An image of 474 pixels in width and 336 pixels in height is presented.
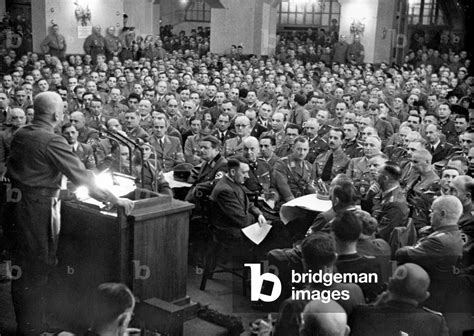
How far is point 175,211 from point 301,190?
8.24ft

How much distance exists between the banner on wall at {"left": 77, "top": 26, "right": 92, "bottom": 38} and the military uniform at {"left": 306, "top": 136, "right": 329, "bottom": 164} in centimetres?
1063

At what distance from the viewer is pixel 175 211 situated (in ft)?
12.5

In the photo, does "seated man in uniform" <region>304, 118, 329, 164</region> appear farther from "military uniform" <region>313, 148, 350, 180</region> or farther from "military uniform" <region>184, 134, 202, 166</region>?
"military uniform" <region>184, 134, 202, 166</region>

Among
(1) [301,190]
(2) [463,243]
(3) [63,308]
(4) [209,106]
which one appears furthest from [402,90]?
(3) [63,308]

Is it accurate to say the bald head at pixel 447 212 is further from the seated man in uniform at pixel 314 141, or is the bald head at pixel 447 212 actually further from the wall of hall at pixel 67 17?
the wall of hall at pixel 67 17

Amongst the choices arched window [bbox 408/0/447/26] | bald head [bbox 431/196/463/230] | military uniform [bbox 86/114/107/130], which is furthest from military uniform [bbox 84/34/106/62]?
arched window [bbox 408/0/447/26]

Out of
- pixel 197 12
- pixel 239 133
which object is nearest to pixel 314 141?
pixel 239 133

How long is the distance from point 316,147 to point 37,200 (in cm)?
473

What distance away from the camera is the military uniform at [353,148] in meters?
7.41

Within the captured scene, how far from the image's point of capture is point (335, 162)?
6.93 meters

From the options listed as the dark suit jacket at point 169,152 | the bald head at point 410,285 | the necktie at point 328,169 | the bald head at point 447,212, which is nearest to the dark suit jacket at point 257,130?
the dark suit jacket at point 169,152

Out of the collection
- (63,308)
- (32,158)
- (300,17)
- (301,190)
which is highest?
(300,17)

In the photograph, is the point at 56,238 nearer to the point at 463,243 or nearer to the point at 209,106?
the point at 463,243

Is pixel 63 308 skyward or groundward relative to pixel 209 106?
groundward
